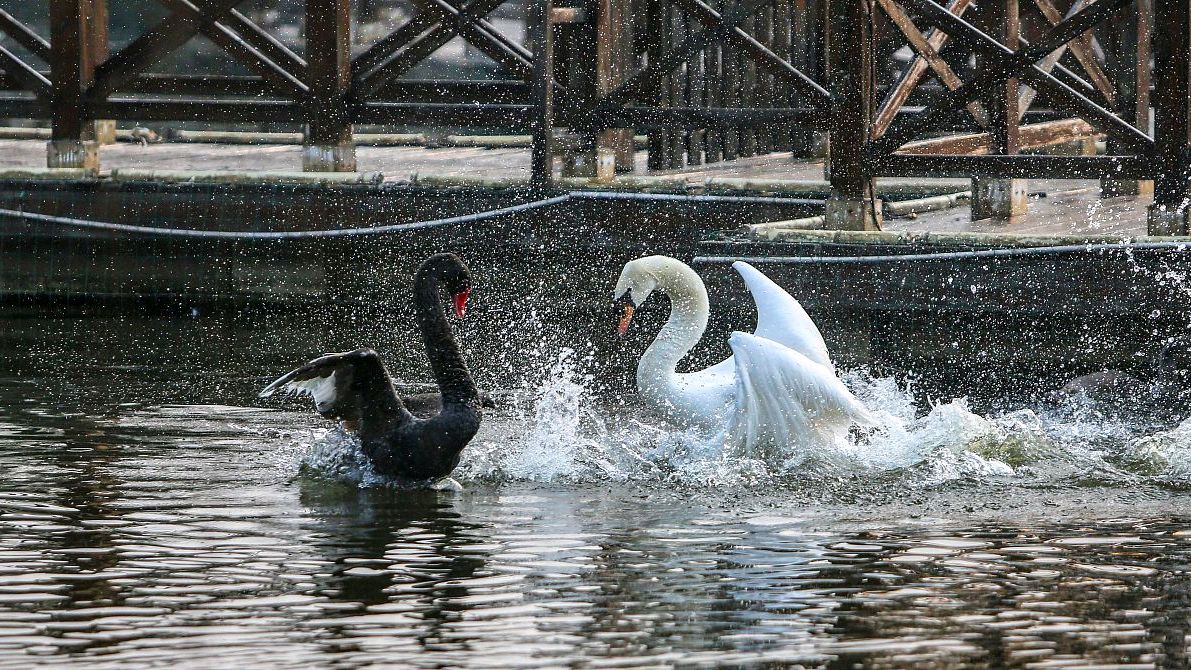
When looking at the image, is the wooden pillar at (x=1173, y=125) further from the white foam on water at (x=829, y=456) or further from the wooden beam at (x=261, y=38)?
the wooden beam at (x=261, y=38)

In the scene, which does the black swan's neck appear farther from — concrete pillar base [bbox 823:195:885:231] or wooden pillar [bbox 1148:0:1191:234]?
wooden pillar [bbox 1148:0:1191:234]

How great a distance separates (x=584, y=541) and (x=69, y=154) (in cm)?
813

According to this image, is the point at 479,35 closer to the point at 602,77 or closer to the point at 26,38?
the point at 602,77

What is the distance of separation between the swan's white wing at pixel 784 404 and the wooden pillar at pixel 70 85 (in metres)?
7.21

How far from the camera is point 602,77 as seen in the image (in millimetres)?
14469

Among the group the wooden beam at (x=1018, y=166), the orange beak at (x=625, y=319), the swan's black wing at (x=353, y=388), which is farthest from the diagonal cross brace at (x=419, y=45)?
the swan's black wing at (x=353, y=388)

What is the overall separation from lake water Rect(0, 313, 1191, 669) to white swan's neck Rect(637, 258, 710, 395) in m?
0.30

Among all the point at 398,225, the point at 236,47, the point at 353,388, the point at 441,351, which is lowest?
the point at 353,388

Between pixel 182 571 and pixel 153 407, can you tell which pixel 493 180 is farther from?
pixel 182 571

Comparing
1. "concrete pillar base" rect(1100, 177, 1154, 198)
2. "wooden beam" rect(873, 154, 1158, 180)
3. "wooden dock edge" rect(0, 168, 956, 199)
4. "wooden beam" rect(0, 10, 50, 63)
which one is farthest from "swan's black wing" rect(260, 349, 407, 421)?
"concrete pillar base" rect(1100, 177, 1154, 198)

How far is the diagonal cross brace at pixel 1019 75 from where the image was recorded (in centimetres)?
1138

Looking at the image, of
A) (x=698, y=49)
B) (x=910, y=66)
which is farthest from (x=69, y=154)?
(x=910, y=66)

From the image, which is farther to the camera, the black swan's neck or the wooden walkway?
the wooden walkway

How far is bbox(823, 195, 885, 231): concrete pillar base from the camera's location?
469 inches
